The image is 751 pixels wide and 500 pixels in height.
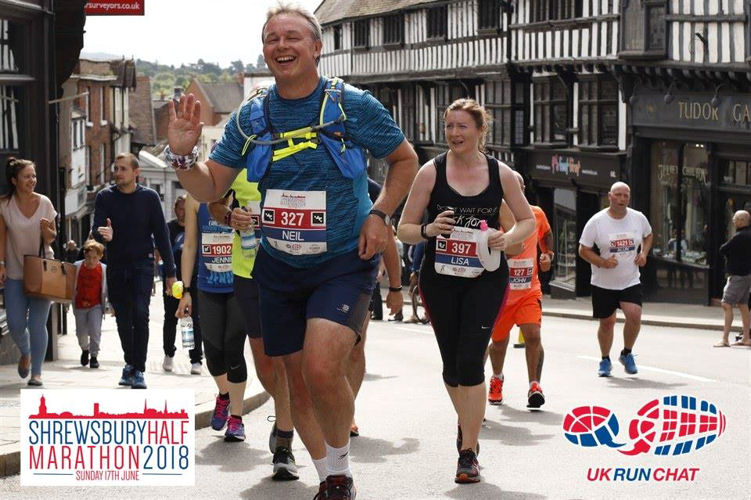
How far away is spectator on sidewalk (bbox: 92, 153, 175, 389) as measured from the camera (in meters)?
11.9

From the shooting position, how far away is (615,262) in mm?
13773

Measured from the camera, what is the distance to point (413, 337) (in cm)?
2297

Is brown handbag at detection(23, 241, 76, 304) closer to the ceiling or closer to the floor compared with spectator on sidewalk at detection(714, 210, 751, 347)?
closer to the ceiling

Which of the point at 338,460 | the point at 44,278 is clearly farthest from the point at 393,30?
the point at 338,460

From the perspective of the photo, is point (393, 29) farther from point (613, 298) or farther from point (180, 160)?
point (180, 160)

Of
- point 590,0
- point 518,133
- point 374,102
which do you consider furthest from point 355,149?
point 518,133

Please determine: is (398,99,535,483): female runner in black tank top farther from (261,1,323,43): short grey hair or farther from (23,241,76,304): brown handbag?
(23,241,76,304): brown handbag

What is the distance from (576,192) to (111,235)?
30496 millimetres

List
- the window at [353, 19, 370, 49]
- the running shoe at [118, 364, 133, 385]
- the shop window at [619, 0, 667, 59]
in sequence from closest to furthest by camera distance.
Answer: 1. the running shoe at [118, 364, 133, 385]
2. the shop window at [619, 0, 667, 59]
3. the window at [353, 19, 370, 49]

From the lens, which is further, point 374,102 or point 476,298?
point 476,298

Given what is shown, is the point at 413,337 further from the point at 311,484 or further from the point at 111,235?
the point at 311,484

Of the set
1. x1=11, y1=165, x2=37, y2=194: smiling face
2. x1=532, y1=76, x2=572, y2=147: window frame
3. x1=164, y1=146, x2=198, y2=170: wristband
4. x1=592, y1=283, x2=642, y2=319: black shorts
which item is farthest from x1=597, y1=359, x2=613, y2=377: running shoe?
x1=532, y1=76, x2=572, y2=147: window frame

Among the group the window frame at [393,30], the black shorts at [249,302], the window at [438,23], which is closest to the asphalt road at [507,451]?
the black shorts at [249,302]

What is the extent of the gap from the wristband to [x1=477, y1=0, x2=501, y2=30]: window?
3987 centimetres
